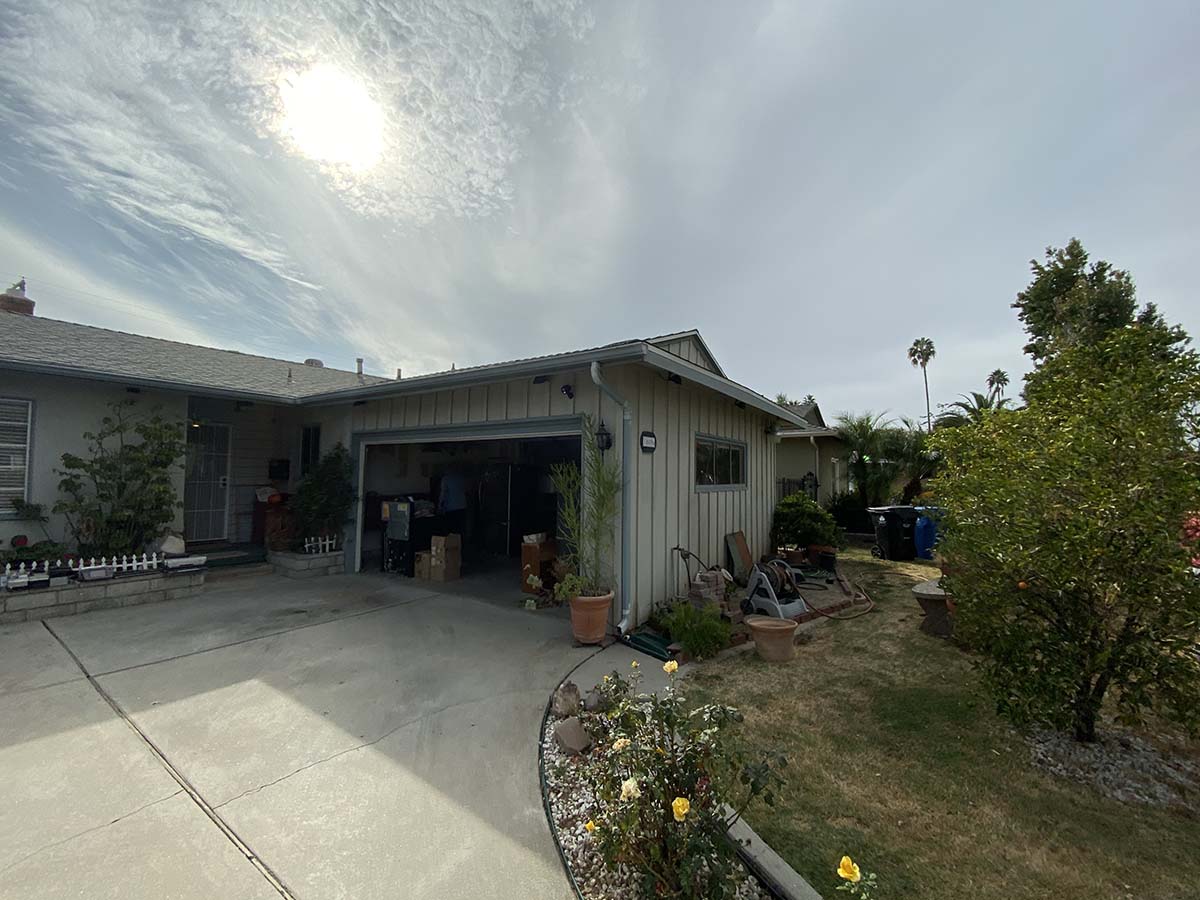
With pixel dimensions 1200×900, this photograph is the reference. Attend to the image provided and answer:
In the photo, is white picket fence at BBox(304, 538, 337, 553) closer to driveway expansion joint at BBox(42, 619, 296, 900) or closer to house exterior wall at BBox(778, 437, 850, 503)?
driveway expansion joint at BBox(42, 619, 296, 900)

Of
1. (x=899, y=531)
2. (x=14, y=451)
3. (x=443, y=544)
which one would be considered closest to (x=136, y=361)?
(x=14, y=451)

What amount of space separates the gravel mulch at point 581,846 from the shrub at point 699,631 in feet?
6.09

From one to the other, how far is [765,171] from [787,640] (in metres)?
5.80

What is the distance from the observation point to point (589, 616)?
176 inches

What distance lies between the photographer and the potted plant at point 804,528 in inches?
336

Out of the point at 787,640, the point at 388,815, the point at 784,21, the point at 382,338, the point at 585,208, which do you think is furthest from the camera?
the point at 382,338

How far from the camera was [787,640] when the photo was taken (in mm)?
4195

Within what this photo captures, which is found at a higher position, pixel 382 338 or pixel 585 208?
pixel 585 208

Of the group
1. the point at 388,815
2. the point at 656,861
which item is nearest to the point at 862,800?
the point at 656,861

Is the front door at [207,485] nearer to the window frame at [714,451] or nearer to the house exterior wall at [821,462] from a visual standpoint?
the window frame at [714,451]

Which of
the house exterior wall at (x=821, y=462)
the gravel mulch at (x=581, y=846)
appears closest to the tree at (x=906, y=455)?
the house exterior wall at (x=821, y=462)

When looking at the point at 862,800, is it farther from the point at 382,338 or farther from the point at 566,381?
the point at 382,338

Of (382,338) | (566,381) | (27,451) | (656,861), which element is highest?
(382,338)

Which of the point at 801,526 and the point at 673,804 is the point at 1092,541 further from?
the point at 801,526
